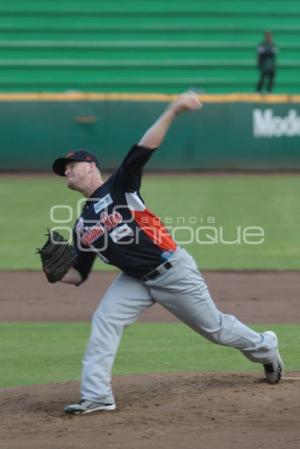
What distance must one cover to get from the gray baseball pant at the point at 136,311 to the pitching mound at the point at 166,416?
0.92 ft

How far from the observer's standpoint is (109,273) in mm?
12406

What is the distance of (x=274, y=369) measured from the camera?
23.0 feet

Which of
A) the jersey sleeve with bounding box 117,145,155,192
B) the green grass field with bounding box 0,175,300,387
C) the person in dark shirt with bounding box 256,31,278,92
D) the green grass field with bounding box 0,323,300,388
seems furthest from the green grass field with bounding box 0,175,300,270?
the jersey sleeve with bounding box 117,145,155,192

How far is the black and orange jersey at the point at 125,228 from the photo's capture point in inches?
249

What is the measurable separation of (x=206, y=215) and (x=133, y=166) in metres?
10.1

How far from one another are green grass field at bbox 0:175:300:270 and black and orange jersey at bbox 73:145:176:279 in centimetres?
612

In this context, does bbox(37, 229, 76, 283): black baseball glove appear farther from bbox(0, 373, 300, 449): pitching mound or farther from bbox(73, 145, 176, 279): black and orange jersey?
bbox(0, 373, 300, 449): pitching mound

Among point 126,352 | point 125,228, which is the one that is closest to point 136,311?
point 125,228

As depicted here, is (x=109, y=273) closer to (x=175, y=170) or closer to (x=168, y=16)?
(x=175, y=170)

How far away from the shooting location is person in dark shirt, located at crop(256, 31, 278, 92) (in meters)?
25.9

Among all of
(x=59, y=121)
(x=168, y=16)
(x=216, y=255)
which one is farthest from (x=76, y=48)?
(x=216, y=255)

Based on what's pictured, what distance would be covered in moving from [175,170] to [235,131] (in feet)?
5.26

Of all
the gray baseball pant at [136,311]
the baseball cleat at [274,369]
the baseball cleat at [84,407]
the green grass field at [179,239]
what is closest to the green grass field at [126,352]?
the green grass field at [179,239]

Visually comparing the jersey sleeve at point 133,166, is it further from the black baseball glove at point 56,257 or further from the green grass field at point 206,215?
the green grass field at point 206,215
